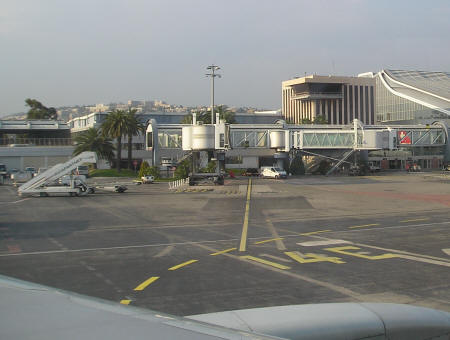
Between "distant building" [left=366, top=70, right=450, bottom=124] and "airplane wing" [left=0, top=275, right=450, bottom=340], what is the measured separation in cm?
13701

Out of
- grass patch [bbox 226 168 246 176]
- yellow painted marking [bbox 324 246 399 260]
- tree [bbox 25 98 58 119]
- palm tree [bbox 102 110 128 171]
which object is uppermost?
tree [bbox 25 98 58 119]

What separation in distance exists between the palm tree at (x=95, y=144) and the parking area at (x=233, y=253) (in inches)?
2304

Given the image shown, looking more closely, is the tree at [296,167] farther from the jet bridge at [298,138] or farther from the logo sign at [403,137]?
the logo sign at [403,137]

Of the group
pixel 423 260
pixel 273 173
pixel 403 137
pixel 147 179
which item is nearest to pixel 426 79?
pixel 403 137

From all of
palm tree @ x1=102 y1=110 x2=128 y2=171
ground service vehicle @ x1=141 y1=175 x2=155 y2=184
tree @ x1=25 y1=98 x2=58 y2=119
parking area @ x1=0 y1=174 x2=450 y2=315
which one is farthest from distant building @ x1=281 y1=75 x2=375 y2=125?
parking area @ x1=0 y1=174 x2=450 y2=315

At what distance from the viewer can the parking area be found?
45.1 ft

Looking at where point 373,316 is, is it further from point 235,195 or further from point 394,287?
point 235,195

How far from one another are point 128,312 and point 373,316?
2.81 metres

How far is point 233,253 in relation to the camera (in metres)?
19.6

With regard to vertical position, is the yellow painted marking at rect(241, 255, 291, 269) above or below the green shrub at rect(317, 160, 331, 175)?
above

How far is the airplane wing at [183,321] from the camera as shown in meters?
3.12

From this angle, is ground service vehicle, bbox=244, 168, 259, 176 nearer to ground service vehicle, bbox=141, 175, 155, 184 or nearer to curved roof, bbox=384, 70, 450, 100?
ground service vehicle, bbox=141, 175, 155, 184

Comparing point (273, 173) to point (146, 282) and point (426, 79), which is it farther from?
point (426, 79)

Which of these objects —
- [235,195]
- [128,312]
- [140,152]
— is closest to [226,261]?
[128,312]
